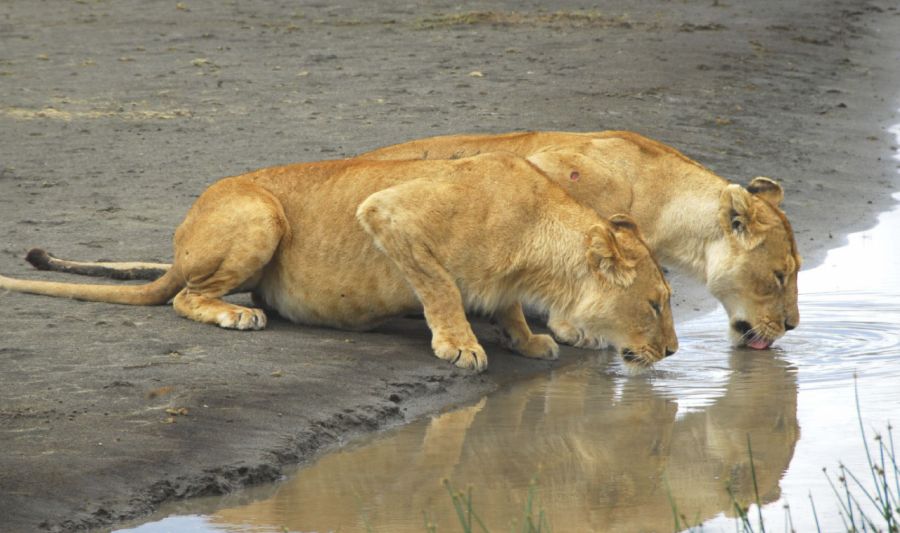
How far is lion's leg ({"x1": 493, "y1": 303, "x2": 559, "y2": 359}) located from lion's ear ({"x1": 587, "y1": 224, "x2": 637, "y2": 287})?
627mm

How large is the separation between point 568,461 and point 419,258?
153 cm

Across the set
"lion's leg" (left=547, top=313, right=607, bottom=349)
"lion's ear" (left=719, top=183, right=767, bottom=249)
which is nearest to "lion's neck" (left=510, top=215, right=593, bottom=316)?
"lion's leg" (left=547, top=313, right=607, bottom=349)

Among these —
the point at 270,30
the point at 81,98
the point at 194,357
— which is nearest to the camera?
the point at 194,357

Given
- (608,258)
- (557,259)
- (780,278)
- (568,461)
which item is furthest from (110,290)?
(780,278)

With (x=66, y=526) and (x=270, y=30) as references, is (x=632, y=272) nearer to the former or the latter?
Answer: (x=66, y=526)

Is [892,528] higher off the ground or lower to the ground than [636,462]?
higher

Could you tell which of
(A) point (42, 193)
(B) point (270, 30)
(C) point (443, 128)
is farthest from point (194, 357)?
(B) point (270, 30)

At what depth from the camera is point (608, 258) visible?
6965 mm

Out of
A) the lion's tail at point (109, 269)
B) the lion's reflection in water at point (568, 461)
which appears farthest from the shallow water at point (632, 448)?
the lion's tail at point (109, 269)

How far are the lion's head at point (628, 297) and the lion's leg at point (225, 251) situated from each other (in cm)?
147

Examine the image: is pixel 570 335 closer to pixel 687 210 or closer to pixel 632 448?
pixel 687 210

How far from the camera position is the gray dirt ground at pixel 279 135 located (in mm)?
5734

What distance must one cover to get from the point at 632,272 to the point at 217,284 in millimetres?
1922

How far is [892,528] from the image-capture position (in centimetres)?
417
